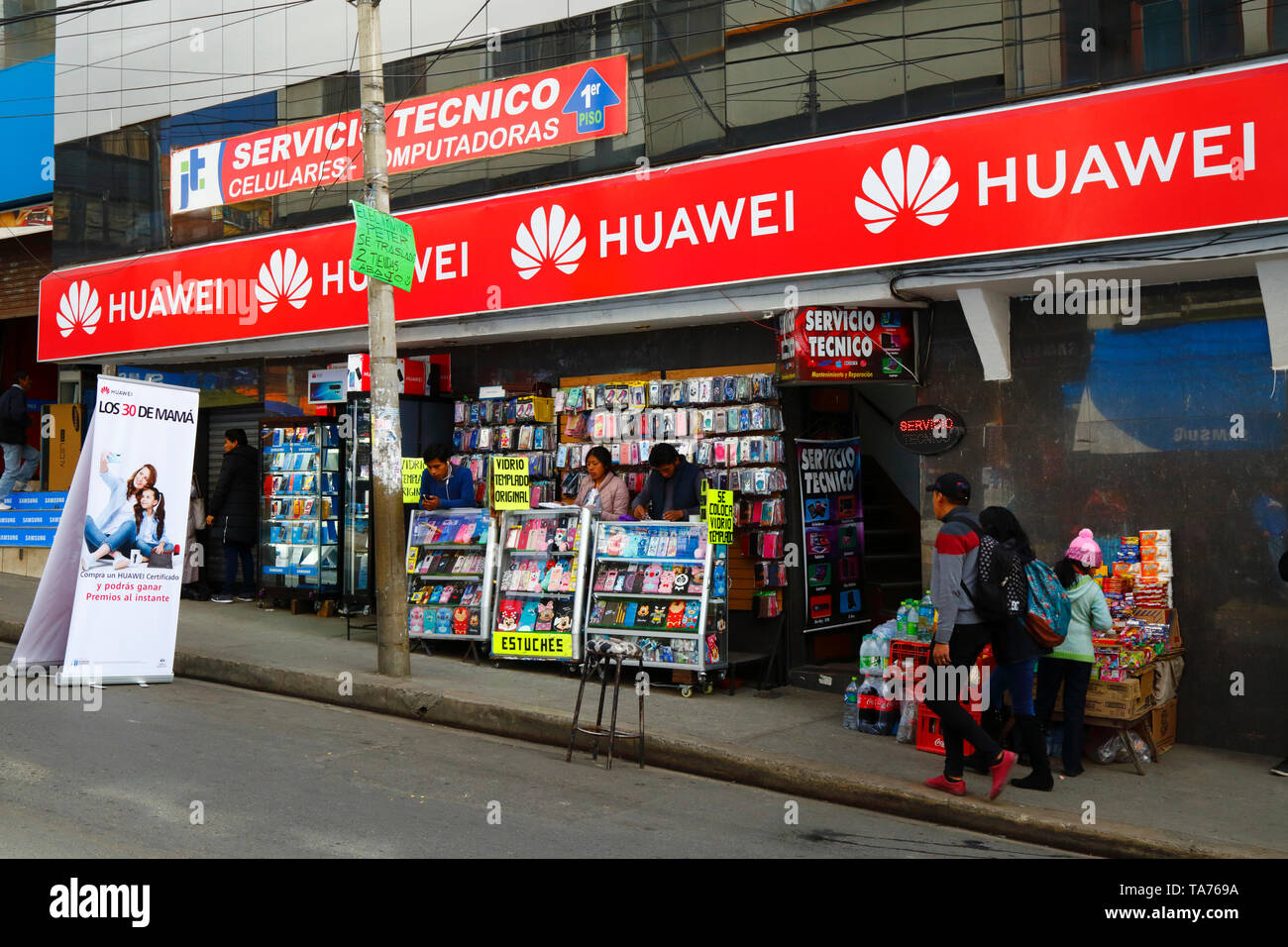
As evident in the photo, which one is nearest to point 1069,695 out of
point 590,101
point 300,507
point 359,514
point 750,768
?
point 750,768

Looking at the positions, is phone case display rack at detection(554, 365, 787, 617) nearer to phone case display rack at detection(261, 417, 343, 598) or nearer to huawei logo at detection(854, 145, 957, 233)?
huawei logo at detection(854, 145, 957, 233)

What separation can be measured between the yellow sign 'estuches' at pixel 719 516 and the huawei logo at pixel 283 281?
6.47 m

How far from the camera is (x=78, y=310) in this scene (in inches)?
653

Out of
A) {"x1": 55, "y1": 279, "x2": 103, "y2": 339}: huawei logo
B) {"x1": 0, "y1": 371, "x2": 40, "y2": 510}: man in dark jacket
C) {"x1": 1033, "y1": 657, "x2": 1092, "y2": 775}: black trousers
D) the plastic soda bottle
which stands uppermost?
{"x1": 55, "y1": 279, "x2": 103, "y2": 339}: huawei logo

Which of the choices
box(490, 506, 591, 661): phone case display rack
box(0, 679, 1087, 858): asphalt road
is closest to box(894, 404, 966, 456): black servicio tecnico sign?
box(490, 506, 591, 661): phone case display rack

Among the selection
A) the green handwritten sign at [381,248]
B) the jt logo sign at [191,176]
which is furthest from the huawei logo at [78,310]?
the green handwritten sign at [381,248]

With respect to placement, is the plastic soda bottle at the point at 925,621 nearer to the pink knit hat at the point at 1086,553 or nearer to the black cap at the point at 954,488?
the pink knit hat at the point at 1086,553

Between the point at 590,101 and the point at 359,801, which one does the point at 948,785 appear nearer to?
the point at 359,801

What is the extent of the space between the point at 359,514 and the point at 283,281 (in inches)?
122

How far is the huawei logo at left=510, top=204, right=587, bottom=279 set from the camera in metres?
11.5

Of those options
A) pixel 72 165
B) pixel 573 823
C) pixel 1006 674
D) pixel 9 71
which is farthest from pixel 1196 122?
pixel 9 71

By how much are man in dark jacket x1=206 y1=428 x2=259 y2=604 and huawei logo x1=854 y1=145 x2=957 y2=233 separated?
345 inches

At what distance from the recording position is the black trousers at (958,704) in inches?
279
